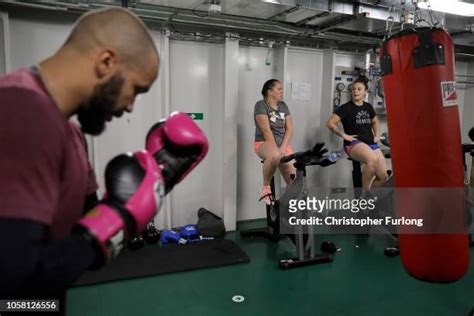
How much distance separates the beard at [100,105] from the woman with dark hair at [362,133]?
3.38 metres

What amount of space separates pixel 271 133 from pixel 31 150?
125 inches

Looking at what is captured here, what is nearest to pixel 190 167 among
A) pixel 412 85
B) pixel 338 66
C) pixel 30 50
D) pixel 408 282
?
pixel 412 85

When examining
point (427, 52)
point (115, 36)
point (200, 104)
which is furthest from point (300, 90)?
Result: point (115, 36)

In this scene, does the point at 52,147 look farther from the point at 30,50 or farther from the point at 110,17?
the point at 30,50

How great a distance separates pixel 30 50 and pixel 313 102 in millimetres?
3302

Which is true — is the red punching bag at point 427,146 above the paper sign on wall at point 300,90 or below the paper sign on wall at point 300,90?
below

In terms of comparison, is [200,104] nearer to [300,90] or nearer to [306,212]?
[300,90]

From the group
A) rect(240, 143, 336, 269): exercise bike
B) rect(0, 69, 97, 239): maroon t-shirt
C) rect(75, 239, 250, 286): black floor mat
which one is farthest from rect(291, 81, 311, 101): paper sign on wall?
rect(0, 69, 97, 239): maroon t-shirt

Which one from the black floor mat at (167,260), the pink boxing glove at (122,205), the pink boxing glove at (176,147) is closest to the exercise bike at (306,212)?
the black floor mat at (167,260)

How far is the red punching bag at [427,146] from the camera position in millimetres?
1708

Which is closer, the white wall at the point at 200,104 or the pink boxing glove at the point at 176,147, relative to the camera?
the pink boxing glove at the point at 176,147

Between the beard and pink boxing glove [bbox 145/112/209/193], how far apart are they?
0.28 metres

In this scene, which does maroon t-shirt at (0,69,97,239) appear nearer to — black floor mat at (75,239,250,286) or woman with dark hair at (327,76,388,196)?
black floor mat at (75,239,250,286)

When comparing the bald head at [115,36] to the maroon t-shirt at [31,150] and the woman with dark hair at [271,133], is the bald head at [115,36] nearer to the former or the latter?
the maroon t-shirt at [31,150]
